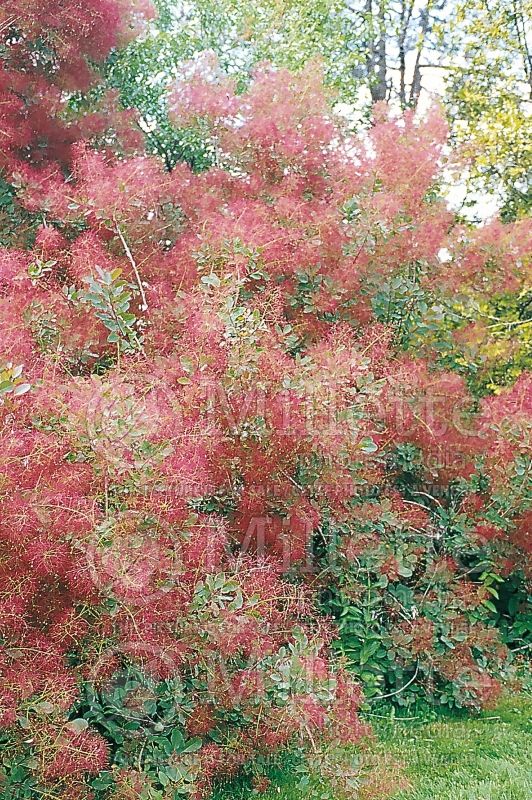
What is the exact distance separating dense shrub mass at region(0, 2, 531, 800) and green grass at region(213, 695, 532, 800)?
20 cm

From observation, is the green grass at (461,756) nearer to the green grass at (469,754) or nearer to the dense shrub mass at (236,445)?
the green grass at (469,754)

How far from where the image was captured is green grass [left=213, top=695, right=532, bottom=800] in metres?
3.48

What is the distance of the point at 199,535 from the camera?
3.16 metres

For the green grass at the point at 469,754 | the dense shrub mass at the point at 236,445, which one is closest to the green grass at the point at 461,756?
the green grass at the point at 469,754

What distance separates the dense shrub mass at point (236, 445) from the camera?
9.38ft

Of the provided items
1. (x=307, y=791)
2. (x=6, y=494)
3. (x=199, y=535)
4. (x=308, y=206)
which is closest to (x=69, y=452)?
(x=6, y=494)

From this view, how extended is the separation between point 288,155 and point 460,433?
1.87 meters

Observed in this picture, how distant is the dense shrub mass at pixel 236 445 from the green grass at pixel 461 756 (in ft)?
0.66

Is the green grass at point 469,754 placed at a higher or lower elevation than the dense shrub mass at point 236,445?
lower

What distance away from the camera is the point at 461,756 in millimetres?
3912

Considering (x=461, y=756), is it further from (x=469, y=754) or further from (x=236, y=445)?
(x=236, y=445)

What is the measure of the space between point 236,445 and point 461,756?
1.80 meters

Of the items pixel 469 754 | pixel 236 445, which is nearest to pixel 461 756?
pixel 469 754

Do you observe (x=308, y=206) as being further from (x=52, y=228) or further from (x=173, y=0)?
(x=173, y=0)
